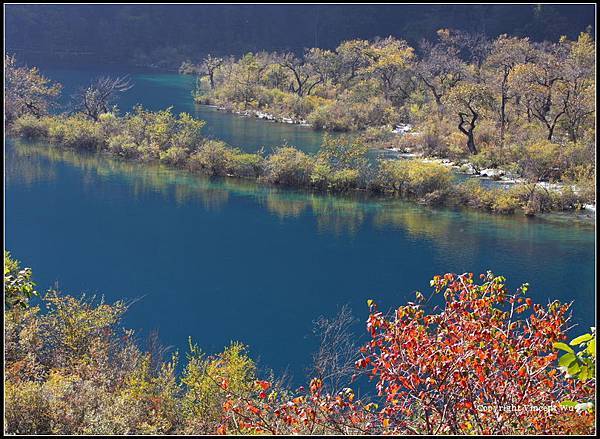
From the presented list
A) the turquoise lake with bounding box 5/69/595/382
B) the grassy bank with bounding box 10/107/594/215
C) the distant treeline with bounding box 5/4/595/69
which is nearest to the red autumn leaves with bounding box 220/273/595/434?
the turquoise lake with bounding box 5/69/595/382

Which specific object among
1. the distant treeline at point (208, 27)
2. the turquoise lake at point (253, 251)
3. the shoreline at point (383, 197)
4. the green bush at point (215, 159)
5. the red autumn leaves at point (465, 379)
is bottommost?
the turquoise lake at point (253, 251)

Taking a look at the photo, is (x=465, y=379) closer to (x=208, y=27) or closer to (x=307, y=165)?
(x=307, y=165)

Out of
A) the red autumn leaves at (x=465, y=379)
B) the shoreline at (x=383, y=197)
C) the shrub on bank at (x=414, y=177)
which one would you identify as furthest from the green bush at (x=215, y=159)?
the red autumn leaves at (x=465, y=379)

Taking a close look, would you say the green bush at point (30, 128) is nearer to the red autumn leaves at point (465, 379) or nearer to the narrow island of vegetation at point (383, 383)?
the narrow island of vegetation at point (383, 383)

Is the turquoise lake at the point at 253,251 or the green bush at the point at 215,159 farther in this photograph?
the green bush at the point at 215,159

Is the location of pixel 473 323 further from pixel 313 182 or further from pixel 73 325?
pixel 313 182

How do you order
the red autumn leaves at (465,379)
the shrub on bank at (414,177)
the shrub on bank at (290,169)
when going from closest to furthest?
the red autumn leaves at (465,379) → the shrub on bank at (414,177) → the shrub on bank at (290,169)

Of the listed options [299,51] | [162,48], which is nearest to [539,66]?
[299,51]
